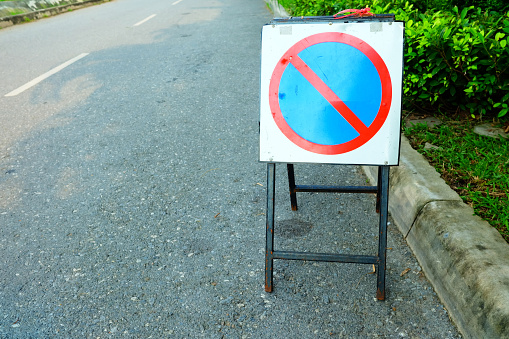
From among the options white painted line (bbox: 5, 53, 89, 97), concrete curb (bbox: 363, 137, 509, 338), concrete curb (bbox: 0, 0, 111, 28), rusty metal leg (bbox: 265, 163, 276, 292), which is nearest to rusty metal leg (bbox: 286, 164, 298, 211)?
rusty metal leg (bbox: 265, 163, 276, 292)

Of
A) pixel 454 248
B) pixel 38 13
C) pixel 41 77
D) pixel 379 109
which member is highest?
pixel 38 13

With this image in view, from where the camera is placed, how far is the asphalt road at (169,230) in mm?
2086

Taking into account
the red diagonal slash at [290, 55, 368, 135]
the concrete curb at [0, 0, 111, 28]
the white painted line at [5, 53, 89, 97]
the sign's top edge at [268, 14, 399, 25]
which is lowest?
the white painted line at [5, 53, 89, 97]

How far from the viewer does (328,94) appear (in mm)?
2117

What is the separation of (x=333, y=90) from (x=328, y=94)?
0.03 metres

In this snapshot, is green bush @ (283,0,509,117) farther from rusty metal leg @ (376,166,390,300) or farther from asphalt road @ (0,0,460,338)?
rusty metal leg @ (376,166,390,300)

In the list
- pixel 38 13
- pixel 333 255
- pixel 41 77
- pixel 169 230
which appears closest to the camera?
pixel 333 255

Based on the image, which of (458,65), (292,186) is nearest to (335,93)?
(292,186)

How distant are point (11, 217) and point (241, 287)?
1.67 m

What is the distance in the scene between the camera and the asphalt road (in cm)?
209

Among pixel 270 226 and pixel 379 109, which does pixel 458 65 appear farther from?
pixel 270 226

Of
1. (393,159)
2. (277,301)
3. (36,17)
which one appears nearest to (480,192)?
(393,159)

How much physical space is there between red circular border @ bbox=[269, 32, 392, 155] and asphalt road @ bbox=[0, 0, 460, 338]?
69 centimetres

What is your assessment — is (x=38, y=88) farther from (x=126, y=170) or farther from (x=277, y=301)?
(x=277, y=301)
